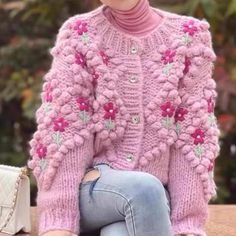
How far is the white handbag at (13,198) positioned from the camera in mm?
1832

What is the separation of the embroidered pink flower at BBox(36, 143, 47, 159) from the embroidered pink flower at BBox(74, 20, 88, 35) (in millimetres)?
280

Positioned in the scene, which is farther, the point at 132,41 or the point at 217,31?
the point at 217,31

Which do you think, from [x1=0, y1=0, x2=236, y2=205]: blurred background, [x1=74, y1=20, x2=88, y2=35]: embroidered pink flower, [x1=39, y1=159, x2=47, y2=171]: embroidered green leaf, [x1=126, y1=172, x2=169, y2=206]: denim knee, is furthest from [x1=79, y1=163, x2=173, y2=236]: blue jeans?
[x1=0, y1=0, x2=236, y2=205]: blurred background

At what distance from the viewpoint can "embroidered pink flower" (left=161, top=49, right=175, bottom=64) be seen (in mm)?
1774

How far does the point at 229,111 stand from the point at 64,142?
1.33 m

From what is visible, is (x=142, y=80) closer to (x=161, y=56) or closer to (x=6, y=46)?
(x=161, y=56)

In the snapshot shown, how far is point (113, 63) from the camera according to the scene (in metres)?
1.77

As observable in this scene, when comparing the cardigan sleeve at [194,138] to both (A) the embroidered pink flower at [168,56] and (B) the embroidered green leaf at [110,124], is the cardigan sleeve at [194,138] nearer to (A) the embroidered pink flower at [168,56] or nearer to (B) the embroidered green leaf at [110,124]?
(A) the embroidered pink flower at [168,56]

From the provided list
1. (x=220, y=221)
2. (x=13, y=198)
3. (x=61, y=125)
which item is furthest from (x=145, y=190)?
(x=220, y=221)

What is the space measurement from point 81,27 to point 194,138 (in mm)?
373

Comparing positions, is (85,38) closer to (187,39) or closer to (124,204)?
(187,39)

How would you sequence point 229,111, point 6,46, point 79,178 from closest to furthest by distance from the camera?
point 79,178
point 229,111
point 6,46

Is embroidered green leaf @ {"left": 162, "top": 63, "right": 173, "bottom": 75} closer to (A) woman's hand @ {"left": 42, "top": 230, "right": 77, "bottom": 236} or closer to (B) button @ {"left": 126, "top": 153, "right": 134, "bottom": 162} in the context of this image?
(B) button @ {"left": 126, "top": 153, "right": 134, "bottom": 162}

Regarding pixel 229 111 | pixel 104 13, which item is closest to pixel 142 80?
pixel 104 13
